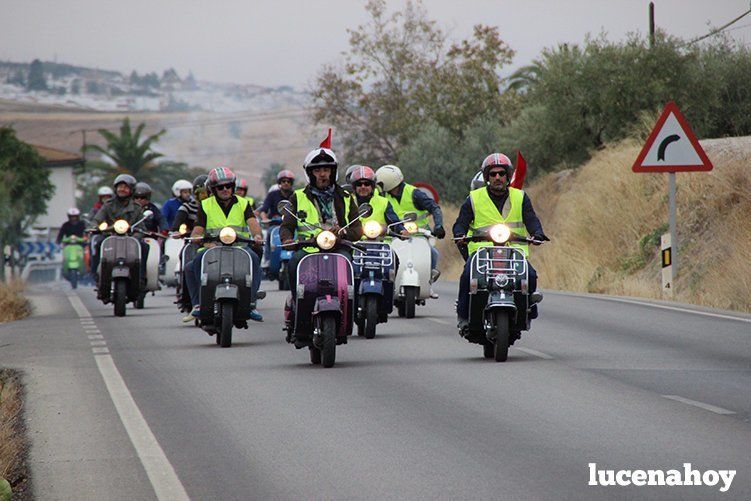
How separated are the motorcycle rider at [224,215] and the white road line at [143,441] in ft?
6.99

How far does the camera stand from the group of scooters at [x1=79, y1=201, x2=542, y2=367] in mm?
13703

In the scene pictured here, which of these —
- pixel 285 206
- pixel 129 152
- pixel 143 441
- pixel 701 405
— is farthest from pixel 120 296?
pixel 129 152

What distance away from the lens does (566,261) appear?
3000 centimetres

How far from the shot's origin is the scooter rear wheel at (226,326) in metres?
16.1

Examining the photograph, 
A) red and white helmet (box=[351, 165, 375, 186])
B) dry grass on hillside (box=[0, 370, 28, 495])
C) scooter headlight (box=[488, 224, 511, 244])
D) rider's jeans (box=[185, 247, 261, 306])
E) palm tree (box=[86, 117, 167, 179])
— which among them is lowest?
dry grass on hillside (box=[0, 370, 28, 495])

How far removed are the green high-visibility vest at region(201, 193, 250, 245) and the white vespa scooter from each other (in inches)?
120

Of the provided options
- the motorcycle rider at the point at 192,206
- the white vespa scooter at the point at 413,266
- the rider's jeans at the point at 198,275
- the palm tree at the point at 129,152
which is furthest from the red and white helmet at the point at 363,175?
the palm tree at the point at 129,152

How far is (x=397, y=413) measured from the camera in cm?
1095

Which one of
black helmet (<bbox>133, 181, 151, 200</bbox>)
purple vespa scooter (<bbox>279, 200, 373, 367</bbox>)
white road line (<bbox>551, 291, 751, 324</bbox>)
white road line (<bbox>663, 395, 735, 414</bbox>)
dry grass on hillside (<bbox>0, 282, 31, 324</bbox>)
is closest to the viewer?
white road line (<bbox>663, 395, 735, 414</bbox>)

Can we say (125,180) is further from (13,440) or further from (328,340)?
(13,440)

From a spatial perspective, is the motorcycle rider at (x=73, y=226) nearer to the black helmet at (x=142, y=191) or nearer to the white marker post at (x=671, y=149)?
the black helmet at (x=142, y=191)

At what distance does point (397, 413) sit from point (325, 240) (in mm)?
3070

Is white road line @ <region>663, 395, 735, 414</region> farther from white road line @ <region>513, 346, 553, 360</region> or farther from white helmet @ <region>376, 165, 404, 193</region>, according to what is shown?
white helmet @ <region>376, 165, 404, 193</region>

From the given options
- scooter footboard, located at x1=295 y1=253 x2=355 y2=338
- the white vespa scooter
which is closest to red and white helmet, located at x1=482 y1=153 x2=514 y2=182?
scooter footboard, located at x1=295 y1=253 x2=355 y2=338
